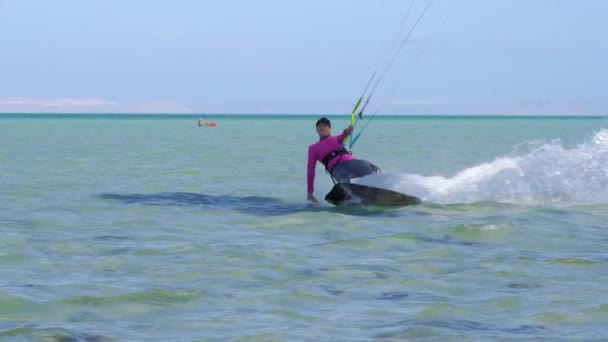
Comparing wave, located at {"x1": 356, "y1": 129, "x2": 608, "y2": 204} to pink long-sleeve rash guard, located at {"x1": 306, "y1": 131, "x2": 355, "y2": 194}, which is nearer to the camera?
pink long-sleeve rash guard, located at {"x1": 306, "y1": 131, "x2": 355, "y2": 194}

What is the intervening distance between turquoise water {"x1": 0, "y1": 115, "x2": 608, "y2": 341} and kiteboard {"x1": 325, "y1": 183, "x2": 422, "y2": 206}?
0.15 m

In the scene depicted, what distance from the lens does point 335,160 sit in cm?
Answer: 1551

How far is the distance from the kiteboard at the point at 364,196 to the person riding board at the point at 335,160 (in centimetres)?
18

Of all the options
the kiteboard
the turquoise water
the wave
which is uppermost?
the wave

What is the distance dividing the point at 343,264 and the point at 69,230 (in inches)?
168

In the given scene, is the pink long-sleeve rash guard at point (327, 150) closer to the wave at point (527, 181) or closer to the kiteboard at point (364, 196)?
the kiteboard at point (364, 196)

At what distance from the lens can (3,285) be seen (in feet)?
29.6

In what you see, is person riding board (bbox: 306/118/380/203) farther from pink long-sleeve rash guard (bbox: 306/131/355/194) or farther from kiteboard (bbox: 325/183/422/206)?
kiteboard (bbox: 325/183/422/206)

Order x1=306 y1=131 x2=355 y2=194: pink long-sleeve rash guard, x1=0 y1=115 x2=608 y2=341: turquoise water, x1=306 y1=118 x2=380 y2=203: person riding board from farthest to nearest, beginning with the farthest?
x1=306 y1=131 x2=355 y2=194: pink long-sleeve rash guard → x1=306 y1=118 x2=380 y2=203: person riding board → x1=0 y1=115 x2=608 y2=341: turquoise water

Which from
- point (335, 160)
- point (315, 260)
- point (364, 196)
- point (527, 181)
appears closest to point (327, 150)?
point (335, 160)

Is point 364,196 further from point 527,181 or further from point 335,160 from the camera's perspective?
point 527,181

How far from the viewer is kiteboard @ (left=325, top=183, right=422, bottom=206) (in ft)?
49.5

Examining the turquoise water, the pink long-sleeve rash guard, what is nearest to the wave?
the turquoise water

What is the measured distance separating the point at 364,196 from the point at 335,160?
754 mm
